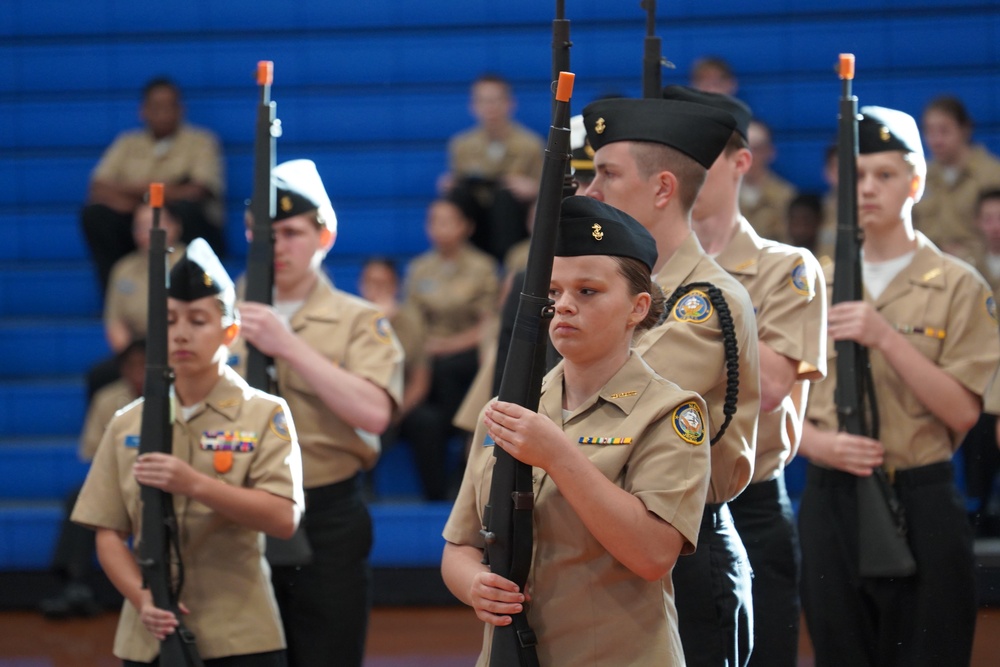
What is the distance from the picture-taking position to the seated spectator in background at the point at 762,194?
643cm

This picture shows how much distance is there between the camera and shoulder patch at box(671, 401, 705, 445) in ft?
6.68

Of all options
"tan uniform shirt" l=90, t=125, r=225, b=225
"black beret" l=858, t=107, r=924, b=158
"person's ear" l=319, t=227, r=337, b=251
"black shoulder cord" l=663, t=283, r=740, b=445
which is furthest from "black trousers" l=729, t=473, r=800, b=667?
"tan uniform shirt" l=90, t=125, r=225, b=225

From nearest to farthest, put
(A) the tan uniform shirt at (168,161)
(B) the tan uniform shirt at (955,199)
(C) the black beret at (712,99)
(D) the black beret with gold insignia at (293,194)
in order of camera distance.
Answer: (C) the black beret at (712,99), (D) the black beret with gold insignia at (293,194), (B) the tan uniform shirt at (955,199), (A) the tan uniform shirt at (168,161)

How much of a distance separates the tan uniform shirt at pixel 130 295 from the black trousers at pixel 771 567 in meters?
4.09

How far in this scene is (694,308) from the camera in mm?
2354

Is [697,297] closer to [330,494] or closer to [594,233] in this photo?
[594,233]

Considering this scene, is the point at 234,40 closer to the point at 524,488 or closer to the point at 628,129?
the point at 628,129

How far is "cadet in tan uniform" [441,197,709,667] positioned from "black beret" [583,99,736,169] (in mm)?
409

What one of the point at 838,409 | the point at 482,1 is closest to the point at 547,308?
the point at 838,409

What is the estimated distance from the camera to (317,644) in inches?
133

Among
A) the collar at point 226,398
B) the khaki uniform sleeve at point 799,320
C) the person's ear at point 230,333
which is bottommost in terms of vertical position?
the collar at point 226,398

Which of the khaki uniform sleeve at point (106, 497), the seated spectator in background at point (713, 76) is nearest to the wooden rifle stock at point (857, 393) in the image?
the khaki uniform sleeve at point (106, 497)

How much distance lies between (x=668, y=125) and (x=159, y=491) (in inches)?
51.1

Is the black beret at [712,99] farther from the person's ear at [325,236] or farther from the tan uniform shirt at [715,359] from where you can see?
the person's ear at [325,236]
